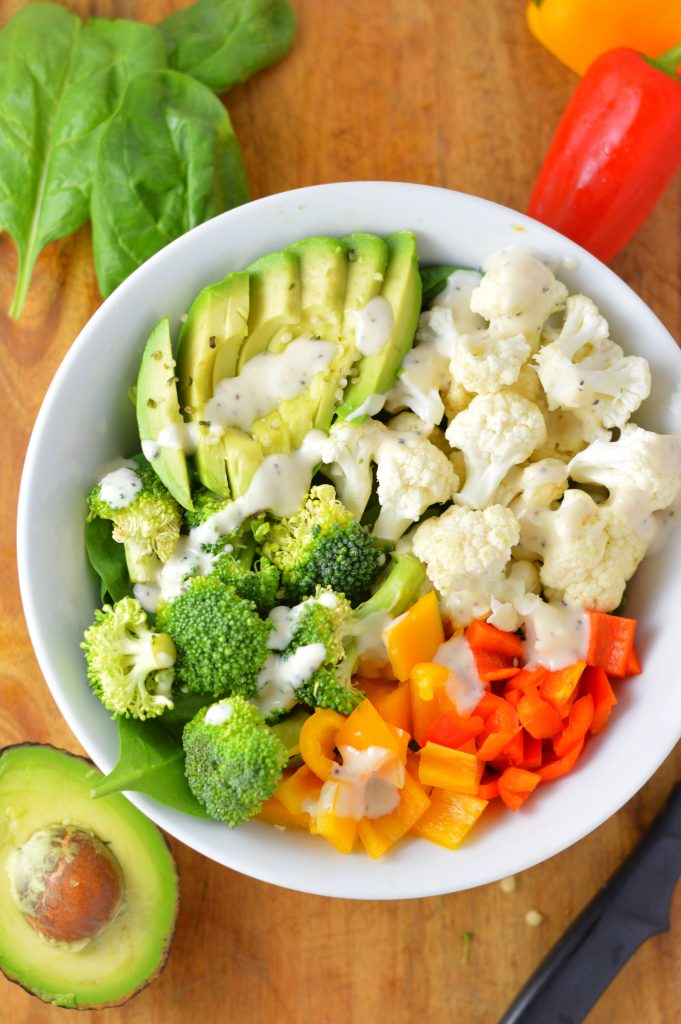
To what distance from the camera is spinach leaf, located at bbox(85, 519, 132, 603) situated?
199 cm

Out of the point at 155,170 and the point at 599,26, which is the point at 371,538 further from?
the point at 599,26

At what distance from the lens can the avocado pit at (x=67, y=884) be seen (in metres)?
2.07

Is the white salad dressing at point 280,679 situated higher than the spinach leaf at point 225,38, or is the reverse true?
the spinach leaf at point 225,38

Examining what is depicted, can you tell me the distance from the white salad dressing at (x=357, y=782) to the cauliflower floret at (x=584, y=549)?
505 mm

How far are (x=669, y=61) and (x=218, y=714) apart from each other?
5.96 feet

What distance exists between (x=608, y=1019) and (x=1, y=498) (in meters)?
1.92

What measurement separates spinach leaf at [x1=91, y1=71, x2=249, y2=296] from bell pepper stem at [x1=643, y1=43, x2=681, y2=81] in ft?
3.36

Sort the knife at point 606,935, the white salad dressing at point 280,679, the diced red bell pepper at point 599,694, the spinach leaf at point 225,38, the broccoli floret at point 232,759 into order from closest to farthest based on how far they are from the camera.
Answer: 1. the broccoli floret at point 232,759
2. the white salad dressing at point 280,679
3. the diced red bell pepper at point 599,694
4. the knife at point 606,935
5. the spinach leaf at point 225,38

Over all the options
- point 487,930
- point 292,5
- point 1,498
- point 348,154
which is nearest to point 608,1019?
point 487,930

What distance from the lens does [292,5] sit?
8.09ft

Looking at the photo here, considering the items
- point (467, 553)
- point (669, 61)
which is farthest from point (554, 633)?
point (669, 61)

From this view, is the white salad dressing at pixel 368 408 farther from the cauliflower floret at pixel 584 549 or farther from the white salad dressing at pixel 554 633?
the white salad dressing at pixel 554 633

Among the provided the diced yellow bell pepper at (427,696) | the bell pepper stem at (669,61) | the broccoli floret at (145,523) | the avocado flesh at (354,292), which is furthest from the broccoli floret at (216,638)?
the bell pepper stem at (669,61)

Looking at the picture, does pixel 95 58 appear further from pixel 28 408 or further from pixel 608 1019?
pixel 608 1019
